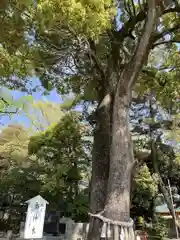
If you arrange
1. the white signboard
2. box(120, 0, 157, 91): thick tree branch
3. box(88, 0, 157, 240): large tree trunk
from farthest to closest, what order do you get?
the white signboard → box(120, 0, 157, 91): thick tree branch → box(88, 0, 157, 240): large tree trunk

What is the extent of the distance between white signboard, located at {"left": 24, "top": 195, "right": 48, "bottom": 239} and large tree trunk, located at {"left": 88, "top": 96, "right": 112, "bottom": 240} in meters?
1.99

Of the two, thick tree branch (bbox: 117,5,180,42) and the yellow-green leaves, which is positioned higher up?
thick tree branch (bbox: 117,5,180,42)

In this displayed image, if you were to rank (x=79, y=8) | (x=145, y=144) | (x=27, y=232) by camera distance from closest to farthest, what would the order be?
(x=79, y=8), (x=27, y=232), (x=145, y=144)

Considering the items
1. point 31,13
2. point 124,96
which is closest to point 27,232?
point 124,96

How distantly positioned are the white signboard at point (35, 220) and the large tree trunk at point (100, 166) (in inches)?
78.3

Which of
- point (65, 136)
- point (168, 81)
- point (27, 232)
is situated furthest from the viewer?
point (65, 136)

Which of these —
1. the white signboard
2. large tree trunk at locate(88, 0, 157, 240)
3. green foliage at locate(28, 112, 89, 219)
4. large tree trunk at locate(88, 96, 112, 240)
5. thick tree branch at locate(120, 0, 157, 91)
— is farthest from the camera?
green foliage at locate(28, 112, 89, 219)

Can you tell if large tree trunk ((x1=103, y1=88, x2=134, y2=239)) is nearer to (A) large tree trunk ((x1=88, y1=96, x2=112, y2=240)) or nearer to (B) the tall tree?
(B) the tall tree

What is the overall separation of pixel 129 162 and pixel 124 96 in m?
1.16

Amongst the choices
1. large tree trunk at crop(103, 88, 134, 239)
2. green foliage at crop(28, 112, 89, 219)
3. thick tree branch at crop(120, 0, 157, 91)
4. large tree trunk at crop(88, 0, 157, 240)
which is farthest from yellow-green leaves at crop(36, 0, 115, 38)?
green foliage at crop(28, 112, 89, 219)

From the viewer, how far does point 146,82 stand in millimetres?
6496

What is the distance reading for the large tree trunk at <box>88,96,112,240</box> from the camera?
3740 mm

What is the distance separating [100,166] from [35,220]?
2.26 metres

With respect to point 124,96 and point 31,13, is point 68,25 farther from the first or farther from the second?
point 124,96
